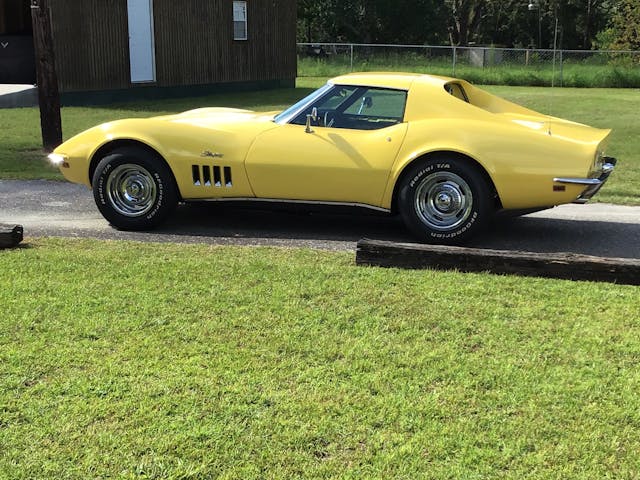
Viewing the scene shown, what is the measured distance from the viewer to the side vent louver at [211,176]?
6293mm

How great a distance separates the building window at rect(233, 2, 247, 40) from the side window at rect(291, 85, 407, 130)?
18.9m

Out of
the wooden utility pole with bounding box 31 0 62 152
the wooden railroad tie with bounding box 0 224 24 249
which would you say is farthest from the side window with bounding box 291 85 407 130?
the wooden utility pole with bounding box 31 0 62 152

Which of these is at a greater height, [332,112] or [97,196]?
[332,112]

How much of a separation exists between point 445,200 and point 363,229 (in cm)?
108

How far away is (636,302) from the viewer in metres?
4.57

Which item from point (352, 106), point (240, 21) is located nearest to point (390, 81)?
point (352, 106)

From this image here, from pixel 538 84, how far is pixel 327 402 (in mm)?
30369

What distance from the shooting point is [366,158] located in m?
6.02

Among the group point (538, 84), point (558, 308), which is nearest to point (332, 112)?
point (558, 308)

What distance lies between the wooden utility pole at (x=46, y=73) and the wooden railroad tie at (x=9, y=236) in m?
6.07

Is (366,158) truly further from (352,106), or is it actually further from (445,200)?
(445,200)

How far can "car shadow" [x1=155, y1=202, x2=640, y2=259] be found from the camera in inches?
247

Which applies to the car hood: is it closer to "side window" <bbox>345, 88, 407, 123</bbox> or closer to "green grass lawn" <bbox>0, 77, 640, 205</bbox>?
"side window" <bbox>345, 88, 407, 123</bbox>

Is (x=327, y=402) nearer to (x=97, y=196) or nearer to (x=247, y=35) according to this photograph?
(x=97, y=196)
